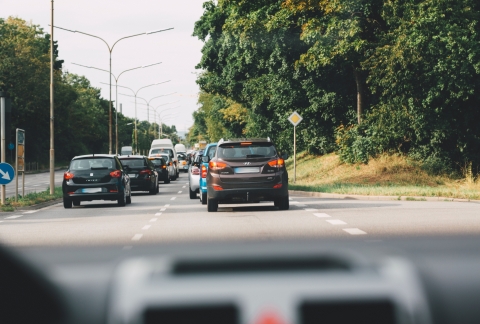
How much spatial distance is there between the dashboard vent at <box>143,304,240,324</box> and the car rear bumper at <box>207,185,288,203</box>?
51.9 ft

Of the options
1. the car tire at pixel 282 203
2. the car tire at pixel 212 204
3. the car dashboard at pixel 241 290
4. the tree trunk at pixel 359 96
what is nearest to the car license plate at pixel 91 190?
the car tire at pixel 212 204

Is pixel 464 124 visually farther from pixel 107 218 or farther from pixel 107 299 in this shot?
pixel 107 299

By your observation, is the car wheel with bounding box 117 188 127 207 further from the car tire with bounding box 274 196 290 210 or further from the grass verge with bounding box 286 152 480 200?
the grass verge with bounding box 286 152 480 200

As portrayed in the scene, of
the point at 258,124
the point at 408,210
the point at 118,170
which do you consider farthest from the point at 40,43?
the point at 408,210

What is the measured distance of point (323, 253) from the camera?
1.47 metres

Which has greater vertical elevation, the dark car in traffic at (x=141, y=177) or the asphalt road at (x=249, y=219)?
the dark car in traffic at (x=141, y=177)

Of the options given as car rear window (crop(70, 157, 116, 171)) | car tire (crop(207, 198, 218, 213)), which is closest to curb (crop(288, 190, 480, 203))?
car tire (crop(207, 198, 218, 213))

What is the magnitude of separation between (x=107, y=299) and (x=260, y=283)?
25cm

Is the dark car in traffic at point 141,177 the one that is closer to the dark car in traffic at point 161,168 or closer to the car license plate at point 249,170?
the dark car in traffic at point 161,168

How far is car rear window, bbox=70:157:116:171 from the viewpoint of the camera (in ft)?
72.1

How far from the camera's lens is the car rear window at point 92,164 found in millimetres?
21984

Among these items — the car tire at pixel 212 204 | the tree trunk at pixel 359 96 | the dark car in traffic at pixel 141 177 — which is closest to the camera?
the car tire at pixel 212 204

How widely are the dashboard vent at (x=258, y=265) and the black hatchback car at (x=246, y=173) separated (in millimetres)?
15722

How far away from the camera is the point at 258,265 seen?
1.42 meters
